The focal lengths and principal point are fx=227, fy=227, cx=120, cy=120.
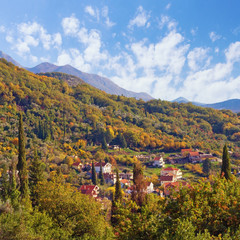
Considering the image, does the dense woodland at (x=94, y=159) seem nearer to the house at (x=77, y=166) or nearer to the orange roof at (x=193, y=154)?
the house at (x=77, y=166)

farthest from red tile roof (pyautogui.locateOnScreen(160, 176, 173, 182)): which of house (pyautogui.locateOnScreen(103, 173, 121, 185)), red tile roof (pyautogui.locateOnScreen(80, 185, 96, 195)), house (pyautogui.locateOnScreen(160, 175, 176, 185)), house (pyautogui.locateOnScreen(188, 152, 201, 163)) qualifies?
house (pyautogui.locateOnScreen(188, 152, 201, 163))

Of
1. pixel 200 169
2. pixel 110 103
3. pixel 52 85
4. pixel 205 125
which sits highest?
pixel 52 85

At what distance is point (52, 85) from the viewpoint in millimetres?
150375

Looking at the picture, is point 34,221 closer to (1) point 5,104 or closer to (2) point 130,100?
(1) point 5,104

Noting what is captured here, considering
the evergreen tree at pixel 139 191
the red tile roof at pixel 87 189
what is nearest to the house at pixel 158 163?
the red tile roof at pixel 87 189

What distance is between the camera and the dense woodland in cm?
1107

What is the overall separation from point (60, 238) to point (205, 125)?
12866 centimetres

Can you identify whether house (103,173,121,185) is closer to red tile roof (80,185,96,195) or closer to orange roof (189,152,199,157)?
red tile roof (80,185,96,195)

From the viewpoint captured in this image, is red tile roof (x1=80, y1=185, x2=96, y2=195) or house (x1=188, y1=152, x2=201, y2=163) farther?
house (x1=188, y1=152, x2=201, y2=163)

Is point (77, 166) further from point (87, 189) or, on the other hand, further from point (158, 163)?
point (158, 163)

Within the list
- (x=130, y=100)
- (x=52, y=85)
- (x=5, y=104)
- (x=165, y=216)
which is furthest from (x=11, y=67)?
(x=165, y=216)

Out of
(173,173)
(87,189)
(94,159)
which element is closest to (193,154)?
(173,173)

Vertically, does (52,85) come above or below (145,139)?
above

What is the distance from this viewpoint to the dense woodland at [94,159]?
11.1 meters
